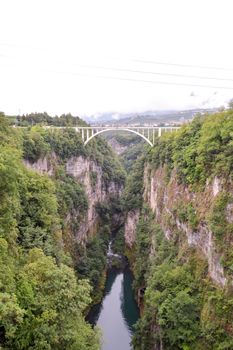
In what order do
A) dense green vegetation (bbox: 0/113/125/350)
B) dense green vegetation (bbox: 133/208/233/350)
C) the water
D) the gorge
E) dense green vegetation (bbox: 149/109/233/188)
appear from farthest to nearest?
1. the water
2. dense green vegetation (bbox: 149/109/233/188)
3. dense green vegetation (bbox: 133/208/233/350)
4. the gorge
5. dense green vegetation (bbox: 0/113/125/350)

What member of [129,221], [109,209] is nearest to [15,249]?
[129,221]

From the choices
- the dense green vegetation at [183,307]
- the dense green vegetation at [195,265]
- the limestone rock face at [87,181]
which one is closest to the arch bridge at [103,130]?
the limestone rock face at [87,181]

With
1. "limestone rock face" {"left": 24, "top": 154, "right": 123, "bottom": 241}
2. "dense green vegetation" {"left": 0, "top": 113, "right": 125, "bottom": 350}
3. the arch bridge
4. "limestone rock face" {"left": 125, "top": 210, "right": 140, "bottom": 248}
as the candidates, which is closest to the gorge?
"dense green vegetation" {"left": 0, "top": 113, "right": 125, "bottom": 350}

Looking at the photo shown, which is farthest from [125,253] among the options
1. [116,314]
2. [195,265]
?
[195,265]

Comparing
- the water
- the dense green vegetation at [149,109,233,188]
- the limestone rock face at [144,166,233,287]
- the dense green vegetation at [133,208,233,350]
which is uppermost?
the dense green vegetation at [149,109,233,188]

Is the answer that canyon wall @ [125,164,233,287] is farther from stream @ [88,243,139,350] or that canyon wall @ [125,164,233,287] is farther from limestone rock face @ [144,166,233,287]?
stream @ [88,243,139,350]

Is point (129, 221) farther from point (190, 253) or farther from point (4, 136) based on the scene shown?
point (4, 136)

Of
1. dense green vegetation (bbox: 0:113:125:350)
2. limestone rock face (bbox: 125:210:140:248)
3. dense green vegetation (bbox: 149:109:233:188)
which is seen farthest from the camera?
limestone rock face (bbox: 125:210:140:248)

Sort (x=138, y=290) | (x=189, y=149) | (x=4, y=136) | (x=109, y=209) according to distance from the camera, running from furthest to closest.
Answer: (x=109, y=209) < (x=138, y=290) < (x=189, y=149) < (x=4, y=136)

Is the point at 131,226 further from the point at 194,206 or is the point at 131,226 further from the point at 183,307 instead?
the point at 183,307
